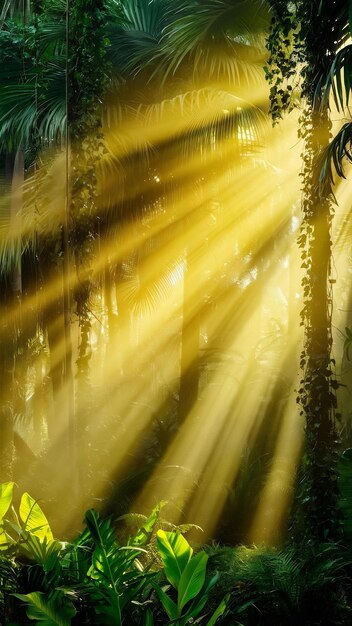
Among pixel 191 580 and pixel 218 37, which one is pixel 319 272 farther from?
pixel 218 37

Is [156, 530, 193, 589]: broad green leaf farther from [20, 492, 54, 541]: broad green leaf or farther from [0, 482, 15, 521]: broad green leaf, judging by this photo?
[0, 482, 15, 521]: broad green leaf

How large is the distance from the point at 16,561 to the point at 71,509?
3227 mm

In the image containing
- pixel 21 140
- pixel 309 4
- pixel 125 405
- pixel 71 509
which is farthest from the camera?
pixel 125 405

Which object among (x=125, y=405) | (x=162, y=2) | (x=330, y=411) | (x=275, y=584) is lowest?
(x=125, y=405)

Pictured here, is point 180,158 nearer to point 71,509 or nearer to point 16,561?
point 71,509

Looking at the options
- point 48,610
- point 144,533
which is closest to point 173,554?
point 144,533

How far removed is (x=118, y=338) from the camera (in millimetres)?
15805

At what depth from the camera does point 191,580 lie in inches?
163

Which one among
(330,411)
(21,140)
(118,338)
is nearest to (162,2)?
(21,140)

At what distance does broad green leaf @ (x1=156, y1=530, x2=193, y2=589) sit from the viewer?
424 cm

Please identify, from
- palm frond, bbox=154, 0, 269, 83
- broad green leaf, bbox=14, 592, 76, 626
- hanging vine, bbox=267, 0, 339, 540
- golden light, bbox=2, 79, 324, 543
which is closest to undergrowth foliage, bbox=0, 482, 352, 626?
broad green leaf, bbox=14, 592, 76, 626

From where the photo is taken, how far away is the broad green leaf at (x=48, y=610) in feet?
12.7

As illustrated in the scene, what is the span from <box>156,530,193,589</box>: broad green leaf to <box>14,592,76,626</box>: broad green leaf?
64cm

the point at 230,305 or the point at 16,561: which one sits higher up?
the point at 16,561
